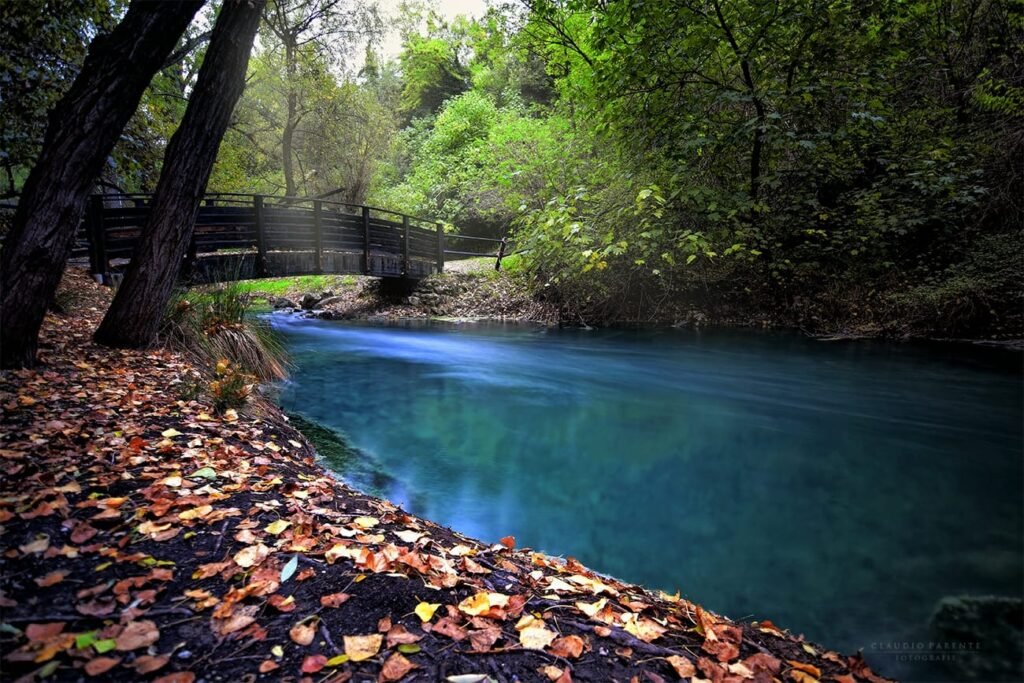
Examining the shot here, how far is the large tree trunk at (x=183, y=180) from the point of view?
505 cm

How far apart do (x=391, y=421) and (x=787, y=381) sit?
19.2 feet

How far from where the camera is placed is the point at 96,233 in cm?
809

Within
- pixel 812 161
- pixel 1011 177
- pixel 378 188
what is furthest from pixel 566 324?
pixel 378 188

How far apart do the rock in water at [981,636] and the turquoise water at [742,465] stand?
0.35 ft

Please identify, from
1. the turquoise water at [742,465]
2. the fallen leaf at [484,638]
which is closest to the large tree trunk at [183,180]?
the turquoise water at [742,465]

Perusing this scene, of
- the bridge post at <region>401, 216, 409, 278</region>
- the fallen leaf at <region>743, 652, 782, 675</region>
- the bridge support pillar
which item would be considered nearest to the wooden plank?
the bridge post at <region>401, 216, 409, 278</region>

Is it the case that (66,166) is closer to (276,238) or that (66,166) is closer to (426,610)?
(426,610)

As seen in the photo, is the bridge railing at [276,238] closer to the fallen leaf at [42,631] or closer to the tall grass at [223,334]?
the tall grass at [223,334]

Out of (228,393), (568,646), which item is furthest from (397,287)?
(568,646)

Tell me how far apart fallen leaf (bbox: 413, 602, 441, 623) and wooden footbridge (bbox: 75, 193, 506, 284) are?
6942mm

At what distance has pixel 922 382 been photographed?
702 cm

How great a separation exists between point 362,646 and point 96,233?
9284 millimetres

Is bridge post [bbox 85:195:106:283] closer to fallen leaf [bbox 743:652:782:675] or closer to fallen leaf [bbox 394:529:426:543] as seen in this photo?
fallen leaf [bbox 394:529:426:543]

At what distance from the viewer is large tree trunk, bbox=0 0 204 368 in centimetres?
418
